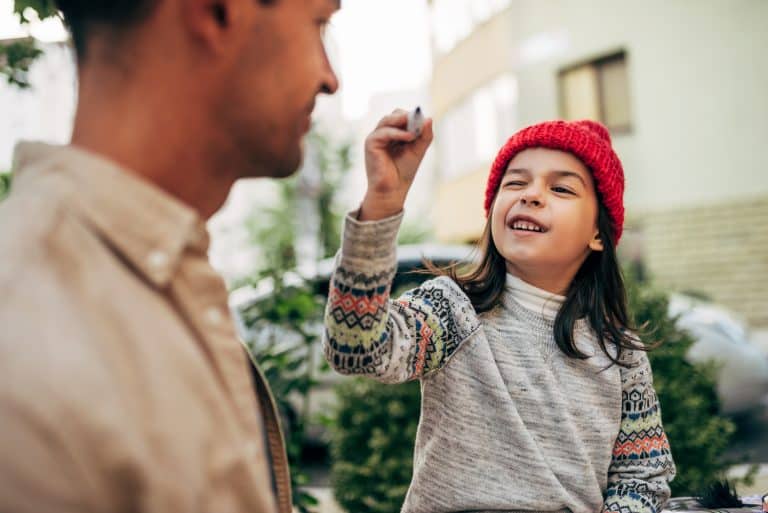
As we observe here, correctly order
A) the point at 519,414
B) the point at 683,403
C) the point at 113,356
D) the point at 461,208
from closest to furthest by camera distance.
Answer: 1. the point at 113,356
2. the point at 519,414
3. the point at 683,403
4. the point at 461,208

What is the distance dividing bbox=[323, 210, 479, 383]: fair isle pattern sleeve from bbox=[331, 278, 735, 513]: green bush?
225 cm

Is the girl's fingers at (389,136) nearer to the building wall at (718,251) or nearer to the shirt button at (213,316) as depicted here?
the shirt button at (213,316)

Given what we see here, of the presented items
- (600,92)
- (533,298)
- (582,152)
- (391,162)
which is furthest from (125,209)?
(600,92)

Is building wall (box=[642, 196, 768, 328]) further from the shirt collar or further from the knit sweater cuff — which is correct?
the shirt collar

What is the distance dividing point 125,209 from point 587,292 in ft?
5.45

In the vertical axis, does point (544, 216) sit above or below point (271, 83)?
below

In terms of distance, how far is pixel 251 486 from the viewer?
1.07 m

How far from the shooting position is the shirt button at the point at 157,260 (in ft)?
3.48

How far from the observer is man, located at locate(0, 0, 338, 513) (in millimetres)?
900

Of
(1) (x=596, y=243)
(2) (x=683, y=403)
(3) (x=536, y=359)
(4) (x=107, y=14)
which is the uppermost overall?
(4) (x=107, y=14)

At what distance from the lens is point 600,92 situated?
609 inches

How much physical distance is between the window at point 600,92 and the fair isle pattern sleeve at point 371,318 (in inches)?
540

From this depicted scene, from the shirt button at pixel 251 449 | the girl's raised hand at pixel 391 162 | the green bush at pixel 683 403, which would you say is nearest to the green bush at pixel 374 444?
the green bush at pixel 683 403

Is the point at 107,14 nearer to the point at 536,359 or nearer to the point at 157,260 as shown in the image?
the point at 157,260
